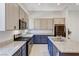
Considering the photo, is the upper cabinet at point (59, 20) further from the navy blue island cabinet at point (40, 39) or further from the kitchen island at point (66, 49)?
the kitchen island at point (66, 49)

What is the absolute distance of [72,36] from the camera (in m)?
9.53

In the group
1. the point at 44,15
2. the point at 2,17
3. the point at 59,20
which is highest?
the point at 44,15

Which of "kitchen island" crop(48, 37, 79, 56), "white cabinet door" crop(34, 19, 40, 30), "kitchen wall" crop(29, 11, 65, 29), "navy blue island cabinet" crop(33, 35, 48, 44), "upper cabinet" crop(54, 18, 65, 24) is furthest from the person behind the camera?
"white cabinet door" crop(34, 19, 40, 30)

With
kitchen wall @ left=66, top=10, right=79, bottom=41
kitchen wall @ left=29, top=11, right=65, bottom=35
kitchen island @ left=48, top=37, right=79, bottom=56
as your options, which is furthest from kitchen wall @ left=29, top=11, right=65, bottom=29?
kitchen island @ left=48, top=37, right=79, bottom=56

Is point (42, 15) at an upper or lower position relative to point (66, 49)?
upper

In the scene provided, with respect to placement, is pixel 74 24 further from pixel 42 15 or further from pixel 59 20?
pixel 42 15

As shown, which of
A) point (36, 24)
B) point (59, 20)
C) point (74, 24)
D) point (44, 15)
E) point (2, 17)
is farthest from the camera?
point (36, 24)

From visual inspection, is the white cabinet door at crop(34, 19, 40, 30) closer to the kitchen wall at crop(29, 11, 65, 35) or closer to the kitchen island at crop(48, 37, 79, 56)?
the kitchen wall at crop(29, 11, 65, 35)

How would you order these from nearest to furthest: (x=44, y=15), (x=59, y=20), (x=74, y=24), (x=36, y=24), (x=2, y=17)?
1. (x=2, y=17)
2. (x=74, y=24)
3. (x=59, y=20)
4. (x=44, y=15)
5. (x=36, y=24)

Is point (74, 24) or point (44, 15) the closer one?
point (74, 24)

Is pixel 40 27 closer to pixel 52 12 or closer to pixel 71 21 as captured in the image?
pixel 52 12

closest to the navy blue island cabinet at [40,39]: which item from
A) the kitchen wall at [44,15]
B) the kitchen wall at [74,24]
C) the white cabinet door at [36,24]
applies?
the white cabinet door at [36,24]

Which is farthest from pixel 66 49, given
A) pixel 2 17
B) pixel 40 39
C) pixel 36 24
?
pixel 36 24

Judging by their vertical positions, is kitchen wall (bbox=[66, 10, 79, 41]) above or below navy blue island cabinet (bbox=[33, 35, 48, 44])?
above
